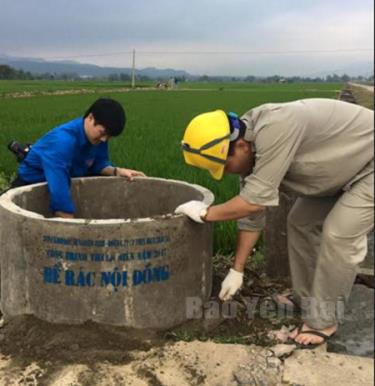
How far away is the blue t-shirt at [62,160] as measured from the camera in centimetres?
325

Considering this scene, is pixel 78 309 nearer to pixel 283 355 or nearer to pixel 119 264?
pixel 119 264

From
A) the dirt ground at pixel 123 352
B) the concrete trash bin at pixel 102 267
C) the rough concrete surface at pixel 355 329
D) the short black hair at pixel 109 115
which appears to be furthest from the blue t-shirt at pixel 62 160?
the rough concrete surface at pixel 355 329

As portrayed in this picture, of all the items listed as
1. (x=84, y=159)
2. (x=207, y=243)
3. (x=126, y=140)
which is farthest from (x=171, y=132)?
(x=207, y=243)

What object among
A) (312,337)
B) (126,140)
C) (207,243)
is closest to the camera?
(312,337)

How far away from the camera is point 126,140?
819 centimetres

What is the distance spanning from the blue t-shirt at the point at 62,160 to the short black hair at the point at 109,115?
19cm

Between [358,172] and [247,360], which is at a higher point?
[358,172]

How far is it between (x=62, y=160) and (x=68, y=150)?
0.08 metres

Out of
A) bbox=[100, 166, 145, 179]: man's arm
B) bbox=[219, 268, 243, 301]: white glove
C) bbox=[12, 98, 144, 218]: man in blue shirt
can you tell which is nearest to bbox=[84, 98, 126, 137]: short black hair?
bbox=[12, 98, 144, 218]: man in blue shirt

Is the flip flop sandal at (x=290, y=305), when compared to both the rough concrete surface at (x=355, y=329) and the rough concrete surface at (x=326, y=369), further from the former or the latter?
the rough concrete surface at (x=326, y=369)

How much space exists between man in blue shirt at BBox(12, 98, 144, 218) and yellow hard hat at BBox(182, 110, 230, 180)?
2.93 ft

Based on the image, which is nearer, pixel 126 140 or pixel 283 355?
pixel 283 355

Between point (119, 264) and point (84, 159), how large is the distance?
1.31 meters

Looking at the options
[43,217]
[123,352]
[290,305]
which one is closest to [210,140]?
[43,217]
